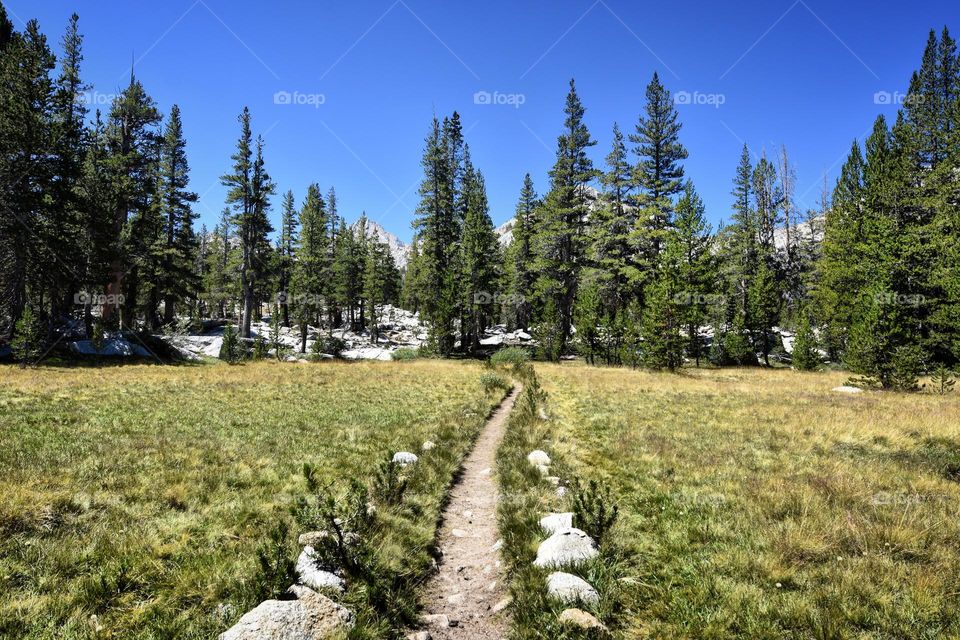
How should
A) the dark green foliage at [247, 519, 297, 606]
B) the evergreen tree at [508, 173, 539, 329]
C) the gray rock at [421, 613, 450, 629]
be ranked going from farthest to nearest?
the evergreen tree at [508, 173, 539, 329] < the gray rock at [421, 613, 450, 629] < the dark green foliage at [247, 519, 297, 606]

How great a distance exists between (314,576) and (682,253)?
3368 cm

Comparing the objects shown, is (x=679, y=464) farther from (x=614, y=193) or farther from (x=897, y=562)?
(x=614, y=193)

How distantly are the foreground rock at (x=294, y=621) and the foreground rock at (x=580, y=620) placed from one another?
2014mm

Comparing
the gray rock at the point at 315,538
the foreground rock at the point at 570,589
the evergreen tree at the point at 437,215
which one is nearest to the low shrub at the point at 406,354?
the evergreen tree at the point at 437,215

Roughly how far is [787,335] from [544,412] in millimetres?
53824

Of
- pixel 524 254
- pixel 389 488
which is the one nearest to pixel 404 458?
pixel 389 488

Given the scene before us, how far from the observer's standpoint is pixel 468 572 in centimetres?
550

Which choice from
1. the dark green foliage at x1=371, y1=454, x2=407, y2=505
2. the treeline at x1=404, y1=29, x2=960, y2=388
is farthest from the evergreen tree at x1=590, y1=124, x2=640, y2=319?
the dark green foliage at x1=371, y1=454, x2=407, y2=505

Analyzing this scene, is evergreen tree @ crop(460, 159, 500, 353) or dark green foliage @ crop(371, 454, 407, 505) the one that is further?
evergreen tree @ crop(460, 159, 500, 353)

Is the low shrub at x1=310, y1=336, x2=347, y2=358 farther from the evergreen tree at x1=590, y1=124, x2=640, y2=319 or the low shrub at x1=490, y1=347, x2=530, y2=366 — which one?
the evergreen tree at x1=590, y1=124, x2=640, y2=319

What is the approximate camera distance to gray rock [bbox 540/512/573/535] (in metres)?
5.91

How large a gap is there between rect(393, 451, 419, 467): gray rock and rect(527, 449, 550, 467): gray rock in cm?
254

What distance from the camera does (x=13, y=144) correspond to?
24.6m

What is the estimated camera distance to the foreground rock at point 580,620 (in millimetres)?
3945
